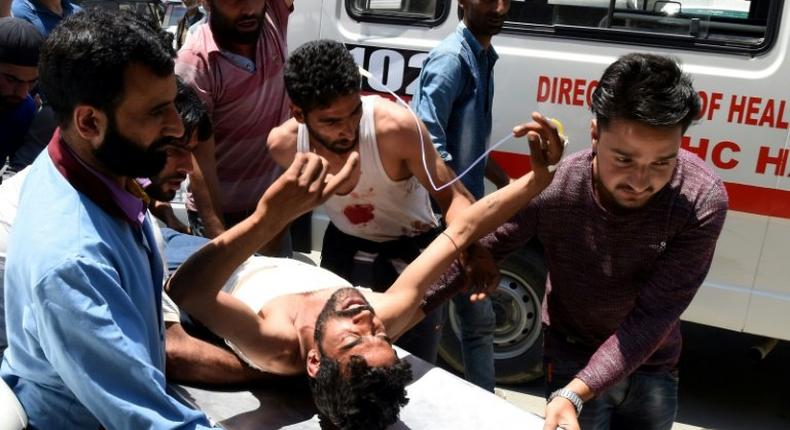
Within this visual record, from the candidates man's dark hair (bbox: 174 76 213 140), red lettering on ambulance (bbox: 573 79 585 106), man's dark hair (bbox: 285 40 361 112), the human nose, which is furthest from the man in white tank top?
red lettering on ambulance (bbox: 573 79 585 106)

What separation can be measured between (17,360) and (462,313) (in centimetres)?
212

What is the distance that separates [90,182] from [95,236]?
0.13m

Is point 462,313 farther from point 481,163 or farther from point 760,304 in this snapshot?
point 760,304

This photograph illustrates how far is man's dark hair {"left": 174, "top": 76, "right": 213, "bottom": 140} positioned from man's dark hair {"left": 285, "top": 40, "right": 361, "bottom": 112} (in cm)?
32

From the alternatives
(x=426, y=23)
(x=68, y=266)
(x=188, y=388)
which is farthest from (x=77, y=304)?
(x=426, y=23)

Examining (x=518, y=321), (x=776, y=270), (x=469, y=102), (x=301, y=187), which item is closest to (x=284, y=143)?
(x=469, y=102)

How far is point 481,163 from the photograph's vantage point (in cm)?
379

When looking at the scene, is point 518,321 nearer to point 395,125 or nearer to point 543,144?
point 395,125

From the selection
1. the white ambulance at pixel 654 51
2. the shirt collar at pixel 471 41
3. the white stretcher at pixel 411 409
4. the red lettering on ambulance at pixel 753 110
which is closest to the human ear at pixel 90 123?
the white stretcher at pixel 411 409

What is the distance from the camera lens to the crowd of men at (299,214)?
1680 millimetres

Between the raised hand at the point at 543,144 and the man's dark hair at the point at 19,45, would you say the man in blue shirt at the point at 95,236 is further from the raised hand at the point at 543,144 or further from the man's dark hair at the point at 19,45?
the man's dark hair at the point at 19,45

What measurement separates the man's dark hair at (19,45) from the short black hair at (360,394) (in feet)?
5.85

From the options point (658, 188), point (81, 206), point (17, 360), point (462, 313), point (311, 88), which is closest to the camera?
point (81, 206)

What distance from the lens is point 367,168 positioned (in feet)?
9.86
